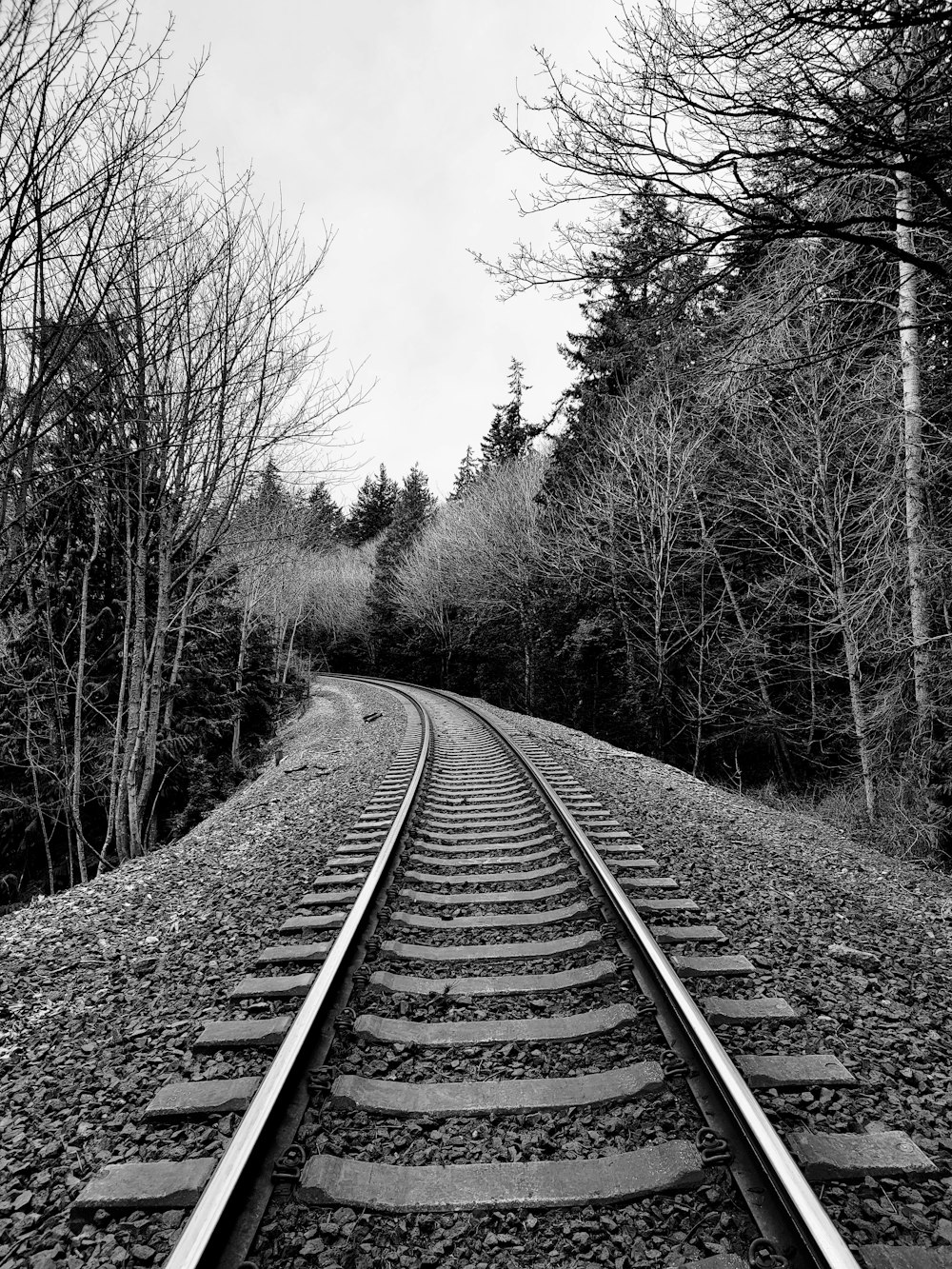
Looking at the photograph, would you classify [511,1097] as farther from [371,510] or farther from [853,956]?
[371,510]

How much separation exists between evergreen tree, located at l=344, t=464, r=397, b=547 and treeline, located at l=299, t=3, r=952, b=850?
40.0 meters

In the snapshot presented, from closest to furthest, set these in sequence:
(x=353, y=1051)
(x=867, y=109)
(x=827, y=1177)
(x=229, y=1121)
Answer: (x=827, y=1177), (x=229, y=1121), (x=353, y=1051), (x=867, y=109)

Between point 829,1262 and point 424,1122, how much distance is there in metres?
1.30

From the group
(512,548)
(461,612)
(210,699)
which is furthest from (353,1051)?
(461,612)

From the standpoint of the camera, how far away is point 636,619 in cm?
1717

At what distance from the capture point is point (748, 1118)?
1.98 m

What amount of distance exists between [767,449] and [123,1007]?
1258 centimetres

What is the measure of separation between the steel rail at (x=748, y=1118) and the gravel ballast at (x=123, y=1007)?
172 cm

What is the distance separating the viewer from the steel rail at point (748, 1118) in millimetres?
1573

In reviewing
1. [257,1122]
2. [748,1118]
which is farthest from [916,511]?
[257,1122]

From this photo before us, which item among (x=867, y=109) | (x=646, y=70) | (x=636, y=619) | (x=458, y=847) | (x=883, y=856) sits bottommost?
(x=883, y=856)

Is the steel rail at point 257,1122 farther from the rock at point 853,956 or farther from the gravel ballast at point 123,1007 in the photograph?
the rock at point 853,956

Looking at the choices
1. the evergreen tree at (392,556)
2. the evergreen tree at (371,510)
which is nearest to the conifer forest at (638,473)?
the evergreen tree at (392,556)

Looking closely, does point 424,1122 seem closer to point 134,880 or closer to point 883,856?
point 134,880
